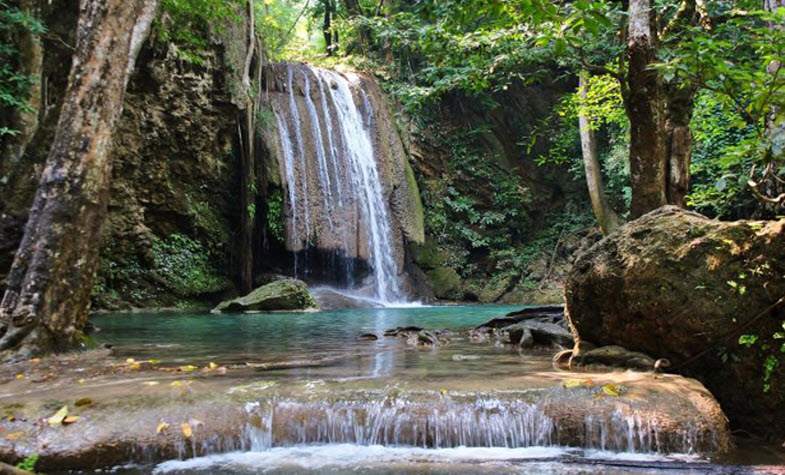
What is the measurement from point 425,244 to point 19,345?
14.8m

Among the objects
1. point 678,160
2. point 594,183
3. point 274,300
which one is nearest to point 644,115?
point 678,160

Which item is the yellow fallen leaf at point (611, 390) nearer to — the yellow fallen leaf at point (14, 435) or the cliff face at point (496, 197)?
the yellow fallen leaf at point (14, 435)

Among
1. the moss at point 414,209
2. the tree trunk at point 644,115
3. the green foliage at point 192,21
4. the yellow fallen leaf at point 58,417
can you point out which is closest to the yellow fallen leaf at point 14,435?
the yellow fallen leaf at point 58,417

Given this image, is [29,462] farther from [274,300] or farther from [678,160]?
[274,300]

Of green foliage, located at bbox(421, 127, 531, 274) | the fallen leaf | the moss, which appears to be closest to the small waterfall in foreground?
the moss

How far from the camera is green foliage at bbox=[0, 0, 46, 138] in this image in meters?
8.59

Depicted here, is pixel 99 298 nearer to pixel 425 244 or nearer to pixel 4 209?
pixel 4 209

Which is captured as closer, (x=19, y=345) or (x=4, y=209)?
(x=19, y=345)

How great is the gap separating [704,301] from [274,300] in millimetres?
9929

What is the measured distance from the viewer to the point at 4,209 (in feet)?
23.1

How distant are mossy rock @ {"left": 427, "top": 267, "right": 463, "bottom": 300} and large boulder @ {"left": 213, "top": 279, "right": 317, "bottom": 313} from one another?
592cm

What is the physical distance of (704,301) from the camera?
147 inches

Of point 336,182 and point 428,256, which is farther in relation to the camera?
point 428,256

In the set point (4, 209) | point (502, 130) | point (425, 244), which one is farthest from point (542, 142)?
point (4, 209)
